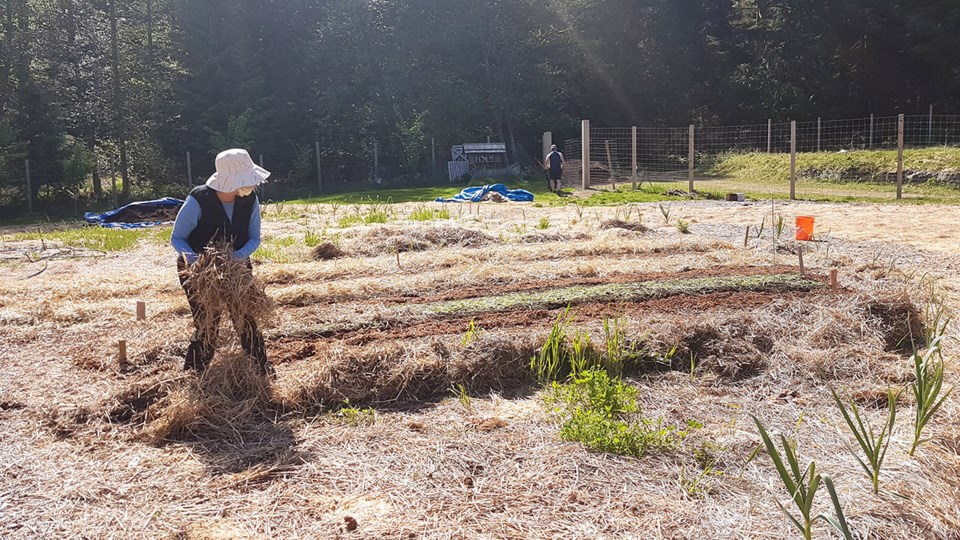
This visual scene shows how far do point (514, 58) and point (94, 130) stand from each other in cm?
1565

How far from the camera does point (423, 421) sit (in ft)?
12.9

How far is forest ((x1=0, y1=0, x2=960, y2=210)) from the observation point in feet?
84.9

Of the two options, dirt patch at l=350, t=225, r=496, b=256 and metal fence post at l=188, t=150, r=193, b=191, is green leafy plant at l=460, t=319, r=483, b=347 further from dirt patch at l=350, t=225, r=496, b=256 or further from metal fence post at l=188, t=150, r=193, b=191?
metal fence post at l=188, t=150, r=193, b=191

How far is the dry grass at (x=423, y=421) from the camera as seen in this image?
2889 mm

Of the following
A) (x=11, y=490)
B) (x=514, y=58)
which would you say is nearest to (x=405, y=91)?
(x=514, y=58)

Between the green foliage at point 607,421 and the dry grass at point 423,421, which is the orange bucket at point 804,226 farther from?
the green foliage at point 607,421

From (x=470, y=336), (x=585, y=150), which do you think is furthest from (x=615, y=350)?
(x=585, y=150)

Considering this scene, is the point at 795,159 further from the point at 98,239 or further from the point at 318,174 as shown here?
the point at 98,239

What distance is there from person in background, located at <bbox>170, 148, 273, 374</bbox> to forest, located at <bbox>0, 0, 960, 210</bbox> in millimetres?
21100

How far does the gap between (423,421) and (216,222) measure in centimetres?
162

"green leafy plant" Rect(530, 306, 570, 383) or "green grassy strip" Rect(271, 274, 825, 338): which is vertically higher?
"green grassy strip" Rect(271, 274, 825, 338)

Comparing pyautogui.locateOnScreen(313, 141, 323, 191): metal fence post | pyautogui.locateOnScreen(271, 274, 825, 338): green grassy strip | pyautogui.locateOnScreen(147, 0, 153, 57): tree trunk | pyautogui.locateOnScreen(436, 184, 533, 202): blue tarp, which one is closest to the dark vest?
pyautogui.locateOnScreen(271, 274, 825, 338): green grassy strip

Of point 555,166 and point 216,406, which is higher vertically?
point 555,166

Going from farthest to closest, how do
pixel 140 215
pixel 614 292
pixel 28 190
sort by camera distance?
1. pixel 28 190
2. pixel 140 215
3. pixel 614 292
